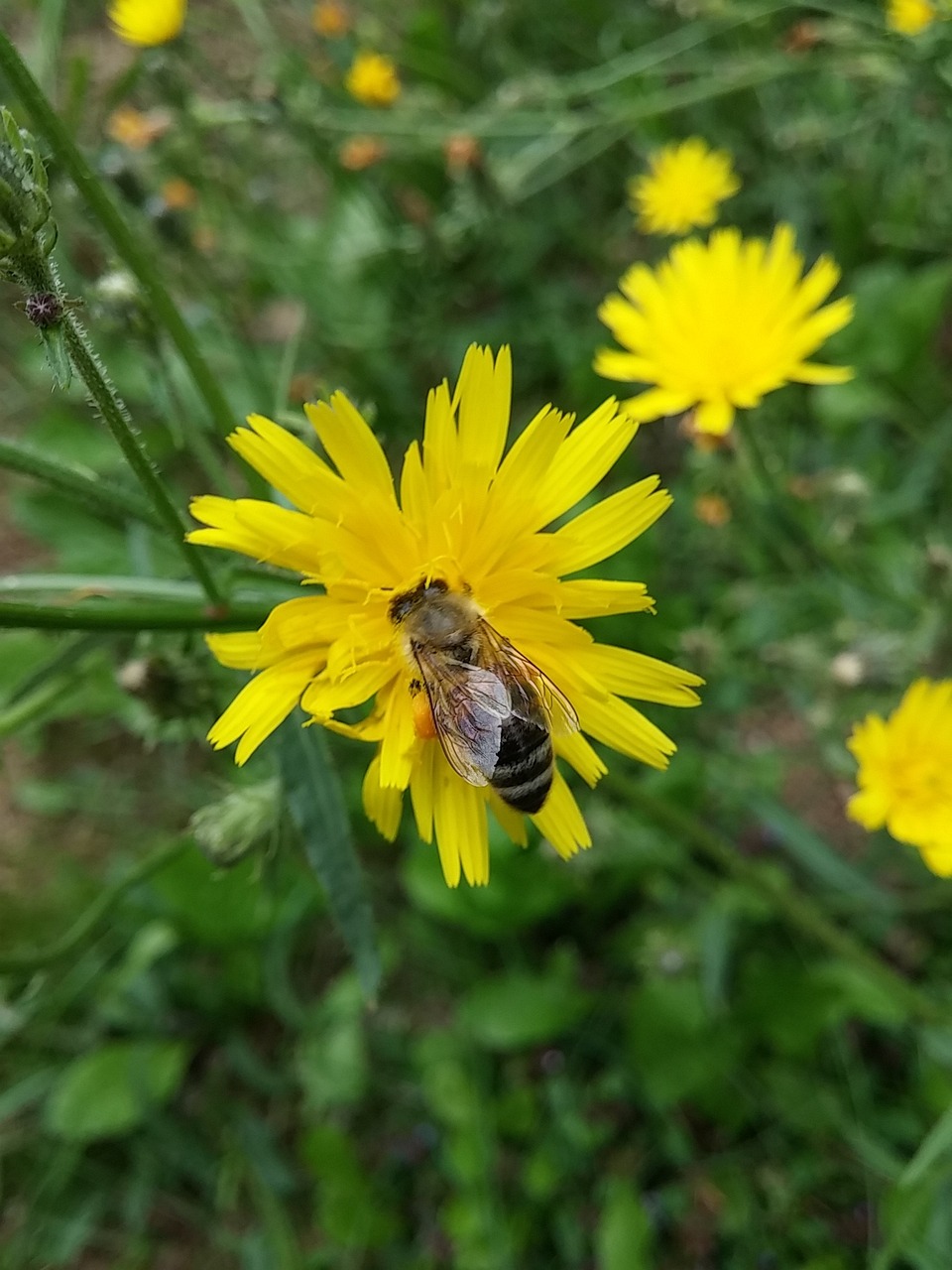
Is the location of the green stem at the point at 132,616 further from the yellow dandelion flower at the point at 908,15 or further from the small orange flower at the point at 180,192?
the small orange flower at the point at 180,192

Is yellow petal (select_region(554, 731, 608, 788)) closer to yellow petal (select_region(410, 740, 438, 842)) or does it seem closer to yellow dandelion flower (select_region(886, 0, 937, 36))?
yellow petal (select_region(410, 740, 438, 842))

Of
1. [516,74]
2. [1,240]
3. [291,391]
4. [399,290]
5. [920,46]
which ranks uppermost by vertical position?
[516,74]

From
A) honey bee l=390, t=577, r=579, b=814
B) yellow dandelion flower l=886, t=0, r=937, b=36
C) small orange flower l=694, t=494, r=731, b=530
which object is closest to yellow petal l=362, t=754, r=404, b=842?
honey bee l=390, t=577, r=579, b=814

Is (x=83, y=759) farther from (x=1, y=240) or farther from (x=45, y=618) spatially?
(x=1, y=240)

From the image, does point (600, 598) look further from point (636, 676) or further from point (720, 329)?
point (720, 329)

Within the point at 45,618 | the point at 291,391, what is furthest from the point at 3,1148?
the point at 45,618

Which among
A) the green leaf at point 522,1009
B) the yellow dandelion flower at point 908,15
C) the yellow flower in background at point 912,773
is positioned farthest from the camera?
the green leaf at point 522,1009

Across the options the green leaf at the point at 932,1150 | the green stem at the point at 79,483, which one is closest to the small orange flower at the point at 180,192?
the green stem at the point at 79,483
